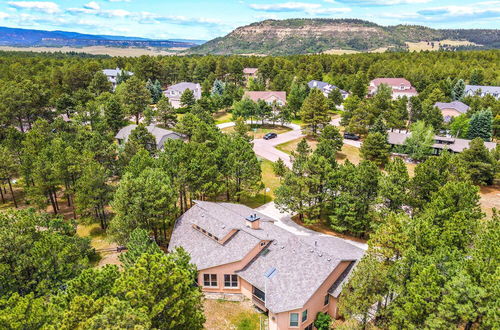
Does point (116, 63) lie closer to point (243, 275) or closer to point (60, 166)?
point (60, 166)

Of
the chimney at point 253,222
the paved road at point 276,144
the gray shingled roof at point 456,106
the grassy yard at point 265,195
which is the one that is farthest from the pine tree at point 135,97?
the gray shingled roof at point 456,106

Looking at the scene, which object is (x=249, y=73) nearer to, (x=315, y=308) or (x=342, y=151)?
(x=342, y=151)

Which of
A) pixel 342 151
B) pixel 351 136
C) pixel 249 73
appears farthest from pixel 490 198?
pixel 249 73

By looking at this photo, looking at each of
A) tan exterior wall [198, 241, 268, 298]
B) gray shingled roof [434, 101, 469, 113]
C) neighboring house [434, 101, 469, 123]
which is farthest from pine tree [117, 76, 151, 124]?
neighboring house [434, 101, 469, 123]

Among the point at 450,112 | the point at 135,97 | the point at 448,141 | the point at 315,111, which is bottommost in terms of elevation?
the point at 448,141

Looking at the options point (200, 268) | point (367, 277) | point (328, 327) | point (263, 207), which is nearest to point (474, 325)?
point (367, 277)
